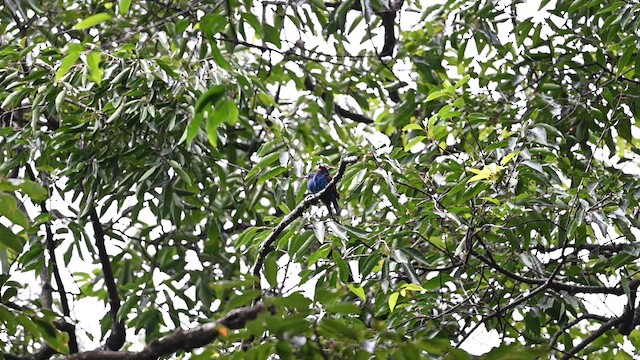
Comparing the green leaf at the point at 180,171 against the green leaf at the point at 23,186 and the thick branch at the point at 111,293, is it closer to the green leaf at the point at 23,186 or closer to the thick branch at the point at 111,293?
the thick branch at the point at 111,293

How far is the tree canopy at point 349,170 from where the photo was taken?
8.29 feet

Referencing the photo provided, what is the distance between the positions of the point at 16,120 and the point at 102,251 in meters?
0.68

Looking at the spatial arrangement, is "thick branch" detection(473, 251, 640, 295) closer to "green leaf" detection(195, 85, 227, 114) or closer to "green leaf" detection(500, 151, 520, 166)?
"green leaf" detection(500, 151, 520, 166)

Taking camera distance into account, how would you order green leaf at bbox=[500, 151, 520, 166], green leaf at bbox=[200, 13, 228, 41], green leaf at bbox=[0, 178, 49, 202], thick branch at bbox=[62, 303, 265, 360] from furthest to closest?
green leaf at bbox=[500, 151, 520, 166] → green leaf at bbox=[200, 13, 228, 41] → green leaf at bbox=[0, 178, 49, 202] → thick branch at bbox=[62, 303, 265, 360]

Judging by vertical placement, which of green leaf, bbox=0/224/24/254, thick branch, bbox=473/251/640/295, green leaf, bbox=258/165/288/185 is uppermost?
green leaf, bbox=258/165/288/185

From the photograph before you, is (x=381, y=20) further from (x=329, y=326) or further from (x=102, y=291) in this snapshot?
(x=329, y=326)

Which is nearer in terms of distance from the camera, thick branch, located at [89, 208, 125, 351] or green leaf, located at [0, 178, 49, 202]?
green leaf, located at [0, 178, 49, 202]

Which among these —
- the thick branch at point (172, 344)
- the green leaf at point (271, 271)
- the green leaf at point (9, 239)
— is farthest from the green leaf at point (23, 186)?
the green leaf at point (271, 271)

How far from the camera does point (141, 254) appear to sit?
382cm

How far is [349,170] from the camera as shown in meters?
2.50

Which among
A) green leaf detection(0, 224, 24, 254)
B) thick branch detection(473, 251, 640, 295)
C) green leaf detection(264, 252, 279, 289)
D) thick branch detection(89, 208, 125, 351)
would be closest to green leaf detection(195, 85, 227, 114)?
green leaf detection(264, 252, 279, 289)

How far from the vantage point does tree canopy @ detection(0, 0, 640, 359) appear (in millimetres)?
2525

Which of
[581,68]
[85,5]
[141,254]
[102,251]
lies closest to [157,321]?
[102,251]

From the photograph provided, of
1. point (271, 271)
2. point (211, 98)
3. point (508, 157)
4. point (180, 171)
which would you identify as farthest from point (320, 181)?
point (211, 98)
